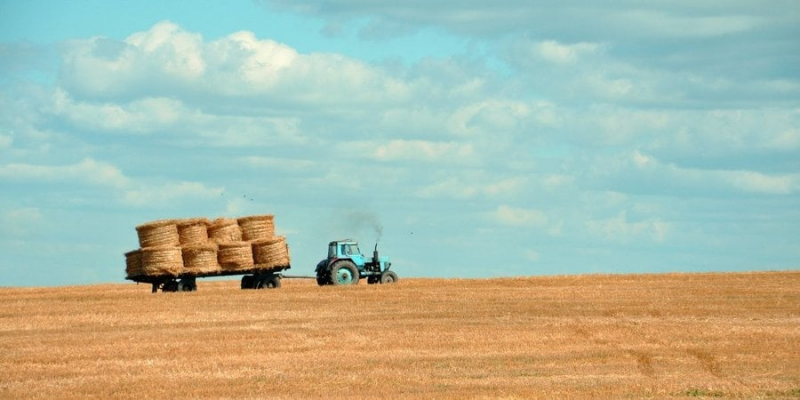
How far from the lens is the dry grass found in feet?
61.1

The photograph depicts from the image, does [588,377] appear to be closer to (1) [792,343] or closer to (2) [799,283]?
(1) [792,343]

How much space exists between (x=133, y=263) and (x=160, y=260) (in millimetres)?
1290

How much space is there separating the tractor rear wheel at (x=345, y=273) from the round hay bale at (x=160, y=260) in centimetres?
Answer: 547

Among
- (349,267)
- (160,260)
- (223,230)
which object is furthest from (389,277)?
(160,260)

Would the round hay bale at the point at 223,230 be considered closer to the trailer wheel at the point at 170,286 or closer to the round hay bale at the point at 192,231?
the round hay bale at the point at 192,231

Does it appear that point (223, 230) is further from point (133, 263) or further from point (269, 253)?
point (133, 263)

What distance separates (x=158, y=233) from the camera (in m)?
35.7

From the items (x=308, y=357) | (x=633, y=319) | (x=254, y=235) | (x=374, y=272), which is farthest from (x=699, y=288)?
(x=308, y=357)

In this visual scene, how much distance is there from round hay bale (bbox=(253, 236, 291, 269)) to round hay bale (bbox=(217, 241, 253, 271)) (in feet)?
1.98

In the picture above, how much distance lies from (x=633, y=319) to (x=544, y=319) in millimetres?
2015

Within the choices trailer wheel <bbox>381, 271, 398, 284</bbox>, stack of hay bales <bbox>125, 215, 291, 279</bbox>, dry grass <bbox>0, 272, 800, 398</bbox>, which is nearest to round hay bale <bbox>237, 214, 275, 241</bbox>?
stack of hay bales <bbox>125, 215, 291, 279</bbox>

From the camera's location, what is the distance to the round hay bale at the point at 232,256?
36.4 meters

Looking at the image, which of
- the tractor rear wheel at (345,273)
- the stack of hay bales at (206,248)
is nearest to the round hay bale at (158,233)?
the stack of hay bales at (206,248)

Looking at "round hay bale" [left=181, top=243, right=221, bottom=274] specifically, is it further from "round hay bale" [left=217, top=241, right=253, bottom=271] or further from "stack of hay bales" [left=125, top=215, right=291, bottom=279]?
"round hay bale" [left=217, top=241, right=253, bottom=271]
